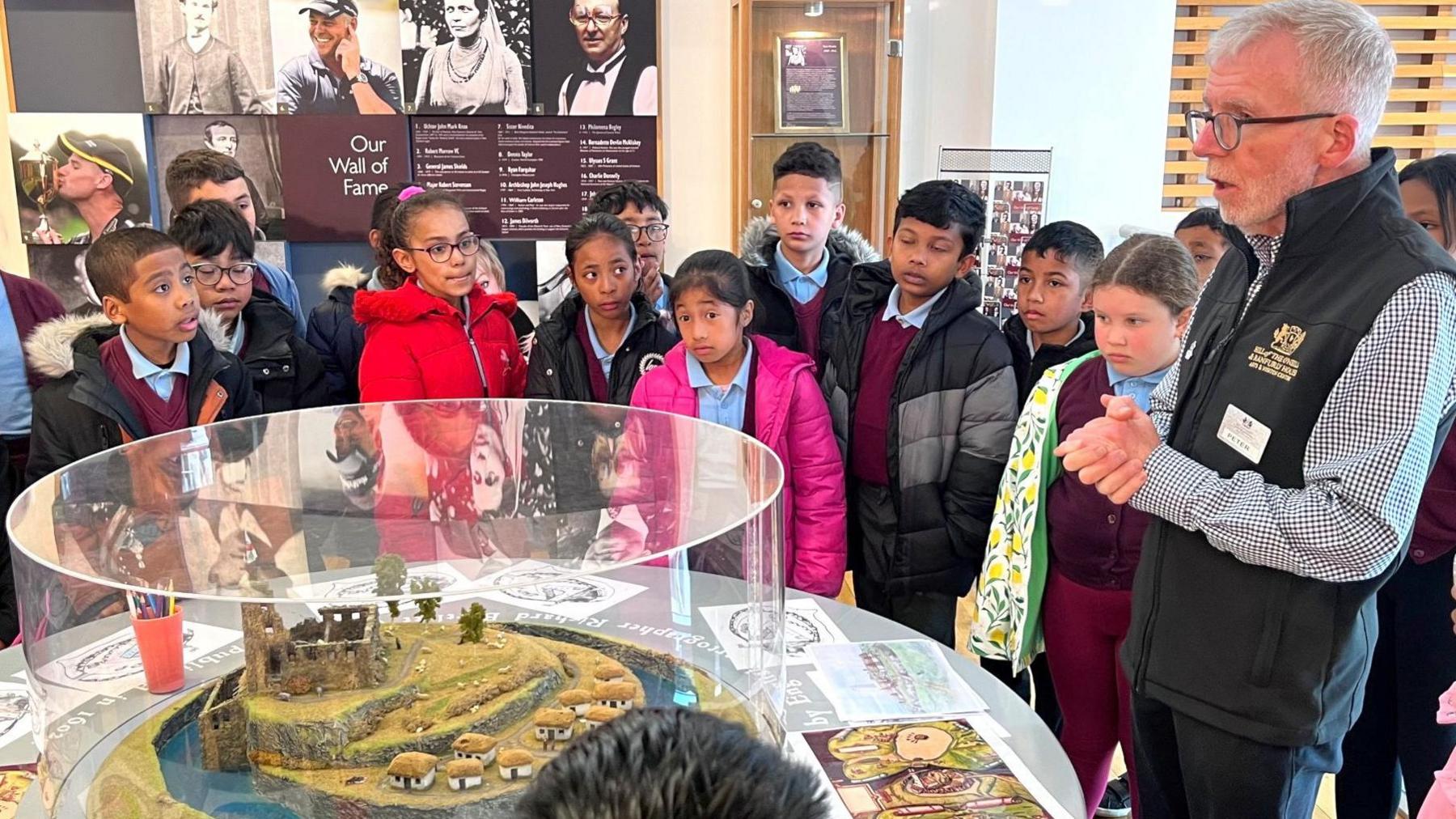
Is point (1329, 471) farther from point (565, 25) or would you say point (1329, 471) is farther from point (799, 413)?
point (565, 25)

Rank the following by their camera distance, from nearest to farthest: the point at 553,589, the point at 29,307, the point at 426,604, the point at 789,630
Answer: the point at 426,604, the point at 553,589, the point at 789,630, the point at 29,307

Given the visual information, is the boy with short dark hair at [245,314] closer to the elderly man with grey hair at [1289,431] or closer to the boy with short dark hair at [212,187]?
the boy with short dark hair at [212,187]

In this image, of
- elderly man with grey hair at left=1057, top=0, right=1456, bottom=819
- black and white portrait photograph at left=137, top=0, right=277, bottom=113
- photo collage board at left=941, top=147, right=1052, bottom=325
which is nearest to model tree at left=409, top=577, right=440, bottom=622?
elderly man with grey hair at left=1057, top=0, right=1456, bottom=819

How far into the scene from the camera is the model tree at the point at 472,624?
1345 millimetres

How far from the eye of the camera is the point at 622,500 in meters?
1.82

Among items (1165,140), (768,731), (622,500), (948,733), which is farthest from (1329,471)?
(1165,140)

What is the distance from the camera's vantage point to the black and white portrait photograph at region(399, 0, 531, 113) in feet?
16.5

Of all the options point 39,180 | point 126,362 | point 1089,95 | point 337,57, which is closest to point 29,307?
point 126,362

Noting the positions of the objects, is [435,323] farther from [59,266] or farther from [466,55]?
[59,266]

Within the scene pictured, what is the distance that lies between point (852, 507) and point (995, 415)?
52 cm

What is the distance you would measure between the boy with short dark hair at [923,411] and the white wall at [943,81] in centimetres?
198

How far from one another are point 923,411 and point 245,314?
229 centimetres

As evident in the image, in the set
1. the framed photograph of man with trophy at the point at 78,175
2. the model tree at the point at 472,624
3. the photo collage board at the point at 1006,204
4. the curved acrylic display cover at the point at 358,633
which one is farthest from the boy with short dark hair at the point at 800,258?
the framed photograph of man with trophy at the point at 78,175

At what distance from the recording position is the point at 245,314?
11.6 feet
